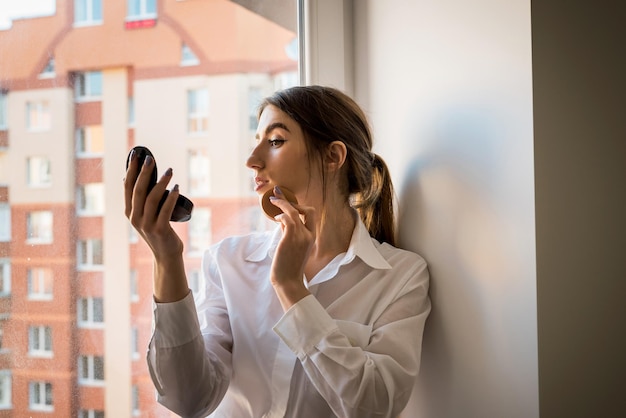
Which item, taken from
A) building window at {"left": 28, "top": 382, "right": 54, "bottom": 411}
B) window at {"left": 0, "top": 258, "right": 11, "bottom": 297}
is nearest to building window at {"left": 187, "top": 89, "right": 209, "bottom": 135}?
window at {"left": 0, "top": 258, "right": 11, "bottom": 297}

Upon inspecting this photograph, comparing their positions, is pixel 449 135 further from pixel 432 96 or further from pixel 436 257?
pixel 436 257

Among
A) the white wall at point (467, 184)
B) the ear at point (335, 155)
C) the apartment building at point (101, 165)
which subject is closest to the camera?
the white wall at point (467, 184)

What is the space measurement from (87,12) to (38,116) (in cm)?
22

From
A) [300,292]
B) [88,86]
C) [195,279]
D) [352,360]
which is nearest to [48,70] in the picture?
[88,86]

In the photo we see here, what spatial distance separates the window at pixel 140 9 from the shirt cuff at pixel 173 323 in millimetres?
585

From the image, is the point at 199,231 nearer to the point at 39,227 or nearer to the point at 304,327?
the point at 39,227

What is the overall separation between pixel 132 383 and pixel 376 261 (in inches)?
21.2

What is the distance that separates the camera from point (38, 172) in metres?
1.17

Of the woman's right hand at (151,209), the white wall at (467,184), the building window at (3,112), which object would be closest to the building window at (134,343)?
the woman's right hand at (151,209)

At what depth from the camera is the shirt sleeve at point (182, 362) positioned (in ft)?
3.47

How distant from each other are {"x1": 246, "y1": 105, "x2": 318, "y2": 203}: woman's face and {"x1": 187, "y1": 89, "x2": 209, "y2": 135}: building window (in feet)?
0.64

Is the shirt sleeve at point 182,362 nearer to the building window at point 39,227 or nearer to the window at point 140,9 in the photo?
the building window at point 39,227

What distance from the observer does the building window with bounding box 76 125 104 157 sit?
1.23 metres

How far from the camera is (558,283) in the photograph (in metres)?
0.88
